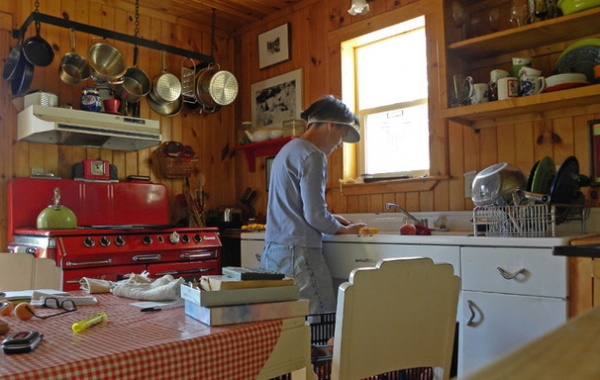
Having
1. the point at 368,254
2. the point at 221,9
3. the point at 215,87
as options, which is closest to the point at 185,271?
the point at 368,254

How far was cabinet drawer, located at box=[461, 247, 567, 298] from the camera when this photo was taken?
1951 mm

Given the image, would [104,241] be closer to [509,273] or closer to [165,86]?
[165,86]

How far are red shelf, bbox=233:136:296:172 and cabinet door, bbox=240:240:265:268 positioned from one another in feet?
3.41

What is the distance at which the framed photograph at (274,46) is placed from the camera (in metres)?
4.30

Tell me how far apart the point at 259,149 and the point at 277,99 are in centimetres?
45

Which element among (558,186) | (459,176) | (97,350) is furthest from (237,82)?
(97,350)

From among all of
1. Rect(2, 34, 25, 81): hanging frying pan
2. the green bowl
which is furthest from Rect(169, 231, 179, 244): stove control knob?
the green bowl

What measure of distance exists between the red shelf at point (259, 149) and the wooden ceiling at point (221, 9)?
1.14 m

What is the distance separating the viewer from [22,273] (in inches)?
81.1

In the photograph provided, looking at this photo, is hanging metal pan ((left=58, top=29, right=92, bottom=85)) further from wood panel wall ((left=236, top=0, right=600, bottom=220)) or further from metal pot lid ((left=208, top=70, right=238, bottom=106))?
wood panel wall ((left=236, top=0, right=600, bottom=220))

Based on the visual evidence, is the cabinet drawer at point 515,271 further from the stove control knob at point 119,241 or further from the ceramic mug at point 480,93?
the stove control knob at point 119,241

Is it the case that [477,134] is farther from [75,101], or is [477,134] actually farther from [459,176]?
[75,101]

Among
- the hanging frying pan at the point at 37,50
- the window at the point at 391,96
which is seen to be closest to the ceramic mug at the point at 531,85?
the window at the point at 391,96

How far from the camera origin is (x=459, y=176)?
3143mm
